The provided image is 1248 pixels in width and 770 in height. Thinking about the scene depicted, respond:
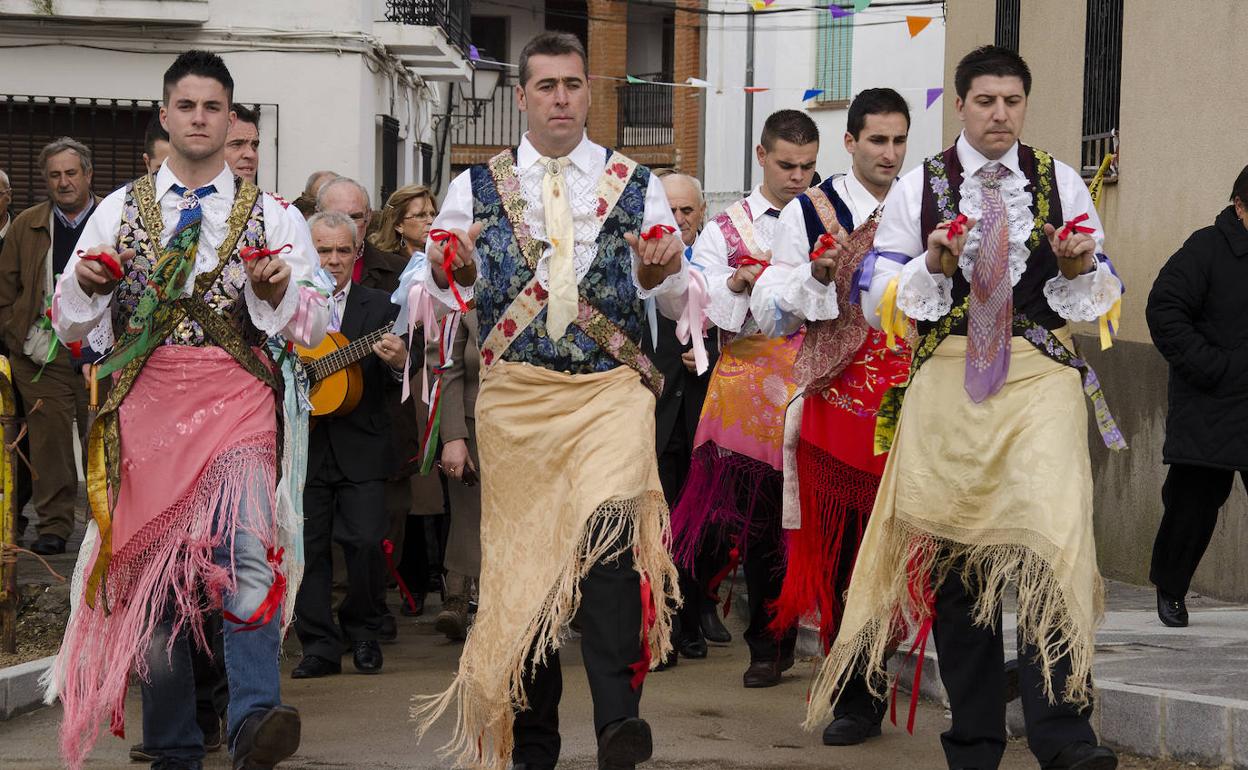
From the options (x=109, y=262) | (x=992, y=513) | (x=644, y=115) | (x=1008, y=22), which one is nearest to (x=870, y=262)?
(x=992, y=513)

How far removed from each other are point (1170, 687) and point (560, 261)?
2.64 m

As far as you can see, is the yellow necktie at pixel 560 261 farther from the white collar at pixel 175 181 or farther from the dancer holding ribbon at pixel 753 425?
the dancer holding ribbon at pixel 753 425

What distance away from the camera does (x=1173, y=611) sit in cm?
845

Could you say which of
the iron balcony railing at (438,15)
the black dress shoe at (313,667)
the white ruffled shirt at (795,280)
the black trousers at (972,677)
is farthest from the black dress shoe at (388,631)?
the iron balcony railing at (438,15)

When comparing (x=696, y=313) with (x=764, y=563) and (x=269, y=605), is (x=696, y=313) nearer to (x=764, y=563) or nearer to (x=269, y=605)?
(x=269, y=605)

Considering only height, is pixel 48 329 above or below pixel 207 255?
below

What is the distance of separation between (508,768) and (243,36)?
13047mm

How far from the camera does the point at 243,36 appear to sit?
18.0 metres

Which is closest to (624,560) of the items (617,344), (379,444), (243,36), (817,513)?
(617,344)

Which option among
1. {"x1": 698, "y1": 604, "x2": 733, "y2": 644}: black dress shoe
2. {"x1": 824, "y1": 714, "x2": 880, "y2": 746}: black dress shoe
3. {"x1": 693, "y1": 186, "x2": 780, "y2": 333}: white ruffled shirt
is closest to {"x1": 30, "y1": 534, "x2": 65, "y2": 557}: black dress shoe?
{"x1": 698, "y1": 604, "x2": 733, "y2": 644}: black dress shoe

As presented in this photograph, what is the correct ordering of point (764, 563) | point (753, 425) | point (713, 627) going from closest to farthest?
point (753, 425), point (764, 563), point (713, 627)

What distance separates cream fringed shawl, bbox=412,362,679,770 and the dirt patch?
111 inches

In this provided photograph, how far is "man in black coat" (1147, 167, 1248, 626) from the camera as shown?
8.45 m

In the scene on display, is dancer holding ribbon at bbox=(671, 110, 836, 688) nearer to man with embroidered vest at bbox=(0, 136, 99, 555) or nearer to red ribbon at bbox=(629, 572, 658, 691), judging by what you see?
red ribbon at bbox=(629, 572, 658, 691)
